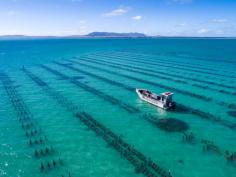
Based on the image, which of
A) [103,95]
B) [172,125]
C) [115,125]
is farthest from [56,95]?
[172,125]

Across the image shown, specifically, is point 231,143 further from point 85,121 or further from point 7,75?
point 7,75

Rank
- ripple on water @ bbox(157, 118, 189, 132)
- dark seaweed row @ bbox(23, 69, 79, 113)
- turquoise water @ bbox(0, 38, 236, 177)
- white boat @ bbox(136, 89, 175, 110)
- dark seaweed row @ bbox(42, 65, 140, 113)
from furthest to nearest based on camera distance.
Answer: dark seaweed row @ bbox(23, 69, 79, 113)
dark seaweed row @ bbox(42, 65, 140, 113)
white boat @ bbox(136, 89, 175, 110)
ripple on water @ bbox(157, 118, 189, 132)
turquoise water @ bbox(0, 38, 236, 177)

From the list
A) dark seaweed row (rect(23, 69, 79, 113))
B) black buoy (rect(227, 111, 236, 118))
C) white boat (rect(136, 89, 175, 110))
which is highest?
white boat (rect(136, 89, 175, 110))

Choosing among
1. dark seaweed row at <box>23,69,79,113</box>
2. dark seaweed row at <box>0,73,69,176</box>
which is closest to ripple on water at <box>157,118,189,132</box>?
dark seaweed row at <box>23,69,79,113</box>

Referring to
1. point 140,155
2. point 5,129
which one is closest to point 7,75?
point 5,129

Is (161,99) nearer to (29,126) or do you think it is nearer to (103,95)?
(103,95)

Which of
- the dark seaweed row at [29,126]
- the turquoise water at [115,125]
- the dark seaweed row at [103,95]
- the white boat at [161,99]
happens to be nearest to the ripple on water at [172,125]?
the turquoise water at [115,125]

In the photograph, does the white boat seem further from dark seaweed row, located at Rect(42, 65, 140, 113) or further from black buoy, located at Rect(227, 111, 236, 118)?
black buoy, located at Rect(227, 111, 236, 118)
